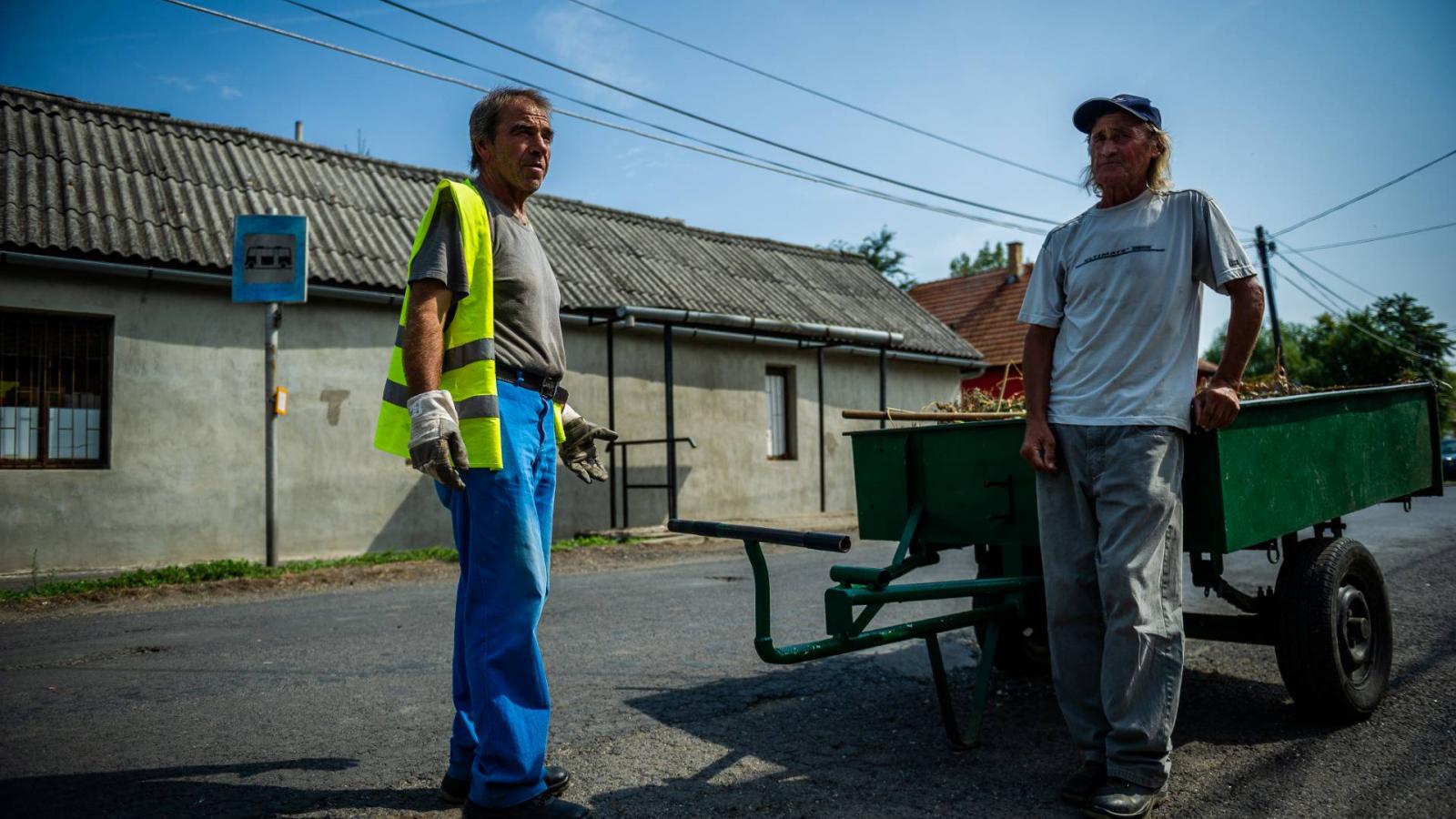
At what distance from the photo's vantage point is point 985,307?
27.7m

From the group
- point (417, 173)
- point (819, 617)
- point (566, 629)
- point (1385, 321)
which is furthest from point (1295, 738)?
point (1385, 321)

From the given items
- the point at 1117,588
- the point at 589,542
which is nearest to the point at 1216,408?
the point at 1117,588

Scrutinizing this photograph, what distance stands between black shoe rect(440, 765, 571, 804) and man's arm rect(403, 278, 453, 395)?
3.83ft

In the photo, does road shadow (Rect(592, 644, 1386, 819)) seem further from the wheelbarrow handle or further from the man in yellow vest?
the wheelbarrow handle

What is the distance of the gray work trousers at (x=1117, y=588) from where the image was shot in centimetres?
283

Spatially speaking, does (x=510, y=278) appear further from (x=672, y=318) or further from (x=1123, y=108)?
(x=672, y=318)

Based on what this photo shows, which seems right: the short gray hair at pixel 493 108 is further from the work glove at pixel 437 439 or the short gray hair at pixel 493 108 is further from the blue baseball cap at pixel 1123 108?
the blue baseball cap at pixel 1123 108

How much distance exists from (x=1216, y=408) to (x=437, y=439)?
7.54 feet

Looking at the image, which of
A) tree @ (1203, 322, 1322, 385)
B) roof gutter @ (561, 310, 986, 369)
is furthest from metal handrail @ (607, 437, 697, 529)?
tree @ (1203, 322, 1322, 385)

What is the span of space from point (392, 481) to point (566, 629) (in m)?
6.71

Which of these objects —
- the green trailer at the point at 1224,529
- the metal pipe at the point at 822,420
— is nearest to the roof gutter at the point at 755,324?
the metal pipe at the point at 822,420

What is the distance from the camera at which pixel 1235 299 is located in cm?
297

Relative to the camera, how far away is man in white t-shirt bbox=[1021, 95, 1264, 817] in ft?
9.33

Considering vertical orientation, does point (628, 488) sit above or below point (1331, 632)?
above
